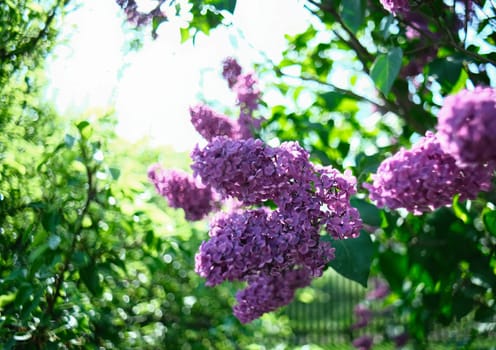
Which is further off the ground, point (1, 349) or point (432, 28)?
point (432, 28)

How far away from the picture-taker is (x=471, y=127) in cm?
107

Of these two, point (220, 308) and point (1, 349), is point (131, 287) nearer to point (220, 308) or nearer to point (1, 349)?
point (220, 308)

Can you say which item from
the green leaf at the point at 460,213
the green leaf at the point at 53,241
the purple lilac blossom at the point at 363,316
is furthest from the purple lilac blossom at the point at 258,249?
the purple lilac blossom at the point at 363,316

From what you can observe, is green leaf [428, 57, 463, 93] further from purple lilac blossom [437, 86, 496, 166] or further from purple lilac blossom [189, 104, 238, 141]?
purple lilac blossom [437, 86, 496, 166]

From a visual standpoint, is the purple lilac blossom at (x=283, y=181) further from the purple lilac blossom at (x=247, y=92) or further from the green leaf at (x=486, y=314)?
the green leaf at (x=486, y=314)

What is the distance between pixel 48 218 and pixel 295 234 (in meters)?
0.84

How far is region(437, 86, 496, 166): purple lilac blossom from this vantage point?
3.47 feet

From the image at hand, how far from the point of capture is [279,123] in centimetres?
280

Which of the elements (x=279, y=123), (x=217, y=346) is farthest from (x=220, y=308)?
(x=279, y=123)

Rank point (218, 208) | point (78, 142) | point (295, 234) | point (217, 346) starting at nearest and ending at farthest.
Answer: point (295, 234) < point (78, 142) < point (218, 208) < point (217, 346)

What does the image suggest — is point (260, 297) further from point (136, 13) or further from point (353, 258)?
point (136, 13)

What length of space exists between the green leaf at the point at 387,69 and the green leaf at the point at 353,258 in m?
0.41

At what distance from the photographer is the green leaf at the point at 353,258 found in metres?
1.73

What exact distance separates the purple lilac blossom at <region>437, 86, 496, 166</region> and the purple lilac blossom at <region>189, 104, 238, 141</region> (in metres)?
1.23
